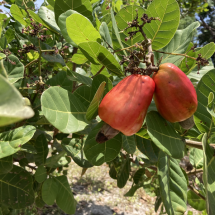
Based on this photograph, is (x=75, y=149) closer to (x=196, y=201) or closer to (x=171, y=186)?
(x=171, y=186)

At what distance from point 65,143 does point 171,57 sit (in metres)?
0.64

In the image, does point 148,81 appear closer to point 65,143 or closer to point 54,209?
point 65,143

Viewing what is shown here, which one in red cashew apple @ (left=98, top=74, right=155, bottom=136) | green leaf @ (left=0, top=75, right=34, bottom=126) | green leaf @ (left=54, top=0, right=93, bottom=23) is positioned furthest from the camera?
green leaf @ (left=54, top=0, right=93, bottom=23)

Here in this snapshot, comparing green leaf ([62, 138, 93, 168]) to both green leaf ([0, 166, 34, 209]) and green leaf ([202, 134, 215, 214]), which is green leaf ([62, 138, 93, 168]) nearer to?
green leaf ([0, 166, 34, 209])

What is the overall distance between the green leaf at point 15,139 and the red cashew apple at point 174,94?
0.48 metres

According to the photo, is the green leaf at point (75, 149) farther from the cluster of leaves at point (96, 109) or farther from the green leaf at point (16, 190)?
the green leaf at point (16, 190)

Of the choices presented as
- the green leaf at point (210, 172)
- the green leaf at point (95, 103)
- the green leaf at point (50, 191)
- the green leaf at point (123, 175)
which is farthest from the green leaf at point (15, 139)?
the green leaf at point (123, 175)

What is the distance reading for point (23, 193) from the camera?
41.7 inches

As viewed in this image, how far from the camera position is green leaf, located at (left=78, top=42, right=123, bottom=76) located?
668mm

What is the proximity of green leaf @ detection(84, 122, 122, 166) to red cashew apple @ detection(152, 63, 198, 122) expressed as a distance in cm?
24

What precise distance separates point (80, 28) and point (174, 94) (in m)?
0.38

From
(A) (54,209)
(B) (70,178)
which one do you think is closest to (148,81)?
(A) (54,209)

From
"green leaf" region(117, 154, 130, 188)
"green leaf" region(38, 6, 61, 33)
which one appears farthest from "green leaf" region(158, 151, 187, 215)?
"green leaf" region(38, 6, 61, 33)

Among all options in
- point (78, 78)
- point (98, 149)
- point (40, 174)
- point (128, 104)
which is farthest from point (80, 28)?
point (40, 174)
